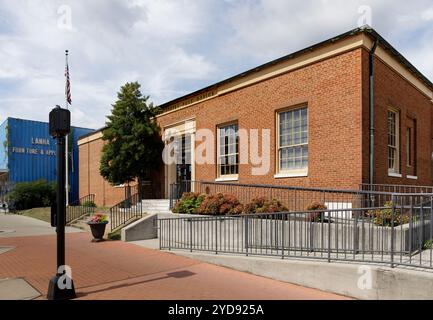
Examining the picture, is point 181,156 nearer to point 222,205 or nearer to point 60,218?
point 222,205

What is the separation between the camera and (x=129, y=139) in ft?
60.1

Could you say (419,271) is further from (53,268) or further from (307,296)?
(53,268)

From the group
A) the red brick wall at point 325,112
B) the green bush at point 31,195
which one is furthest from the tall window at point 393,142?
the green bush at point 31,195

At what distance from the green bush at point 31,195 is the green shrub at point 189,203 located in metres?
19.5

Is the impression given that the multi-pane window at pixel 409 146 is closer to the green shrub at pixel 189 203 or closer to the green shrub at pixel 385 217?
the green shrub at pixel 385 217

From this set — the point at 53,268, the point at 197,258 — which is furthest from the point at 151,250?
the point at 53,268

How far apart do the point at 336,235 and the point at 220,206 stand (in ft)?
18.6

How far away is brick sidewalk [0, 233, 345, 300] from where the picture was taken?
6.56m

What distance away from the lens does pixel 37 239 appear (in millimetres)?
13961

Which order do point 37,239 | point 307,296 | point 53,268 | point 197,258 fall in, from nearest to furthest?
point 307,296 → point 53,268 → point 197,258 → point 37,239

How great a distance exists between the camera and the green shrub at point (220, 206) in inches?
A: 479

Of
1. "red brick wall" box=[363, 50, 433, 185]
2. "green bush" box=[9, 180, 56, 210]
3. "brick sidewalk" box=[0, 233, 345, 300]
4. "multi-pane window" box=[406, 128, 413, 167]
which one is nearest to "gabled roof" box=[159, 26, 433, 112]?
"red brick wall" box=[363, 50, 433, 185]

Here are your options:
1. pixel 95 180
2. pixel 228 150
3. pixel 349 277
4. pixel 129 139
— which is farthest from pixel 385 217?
pixel 95 180
